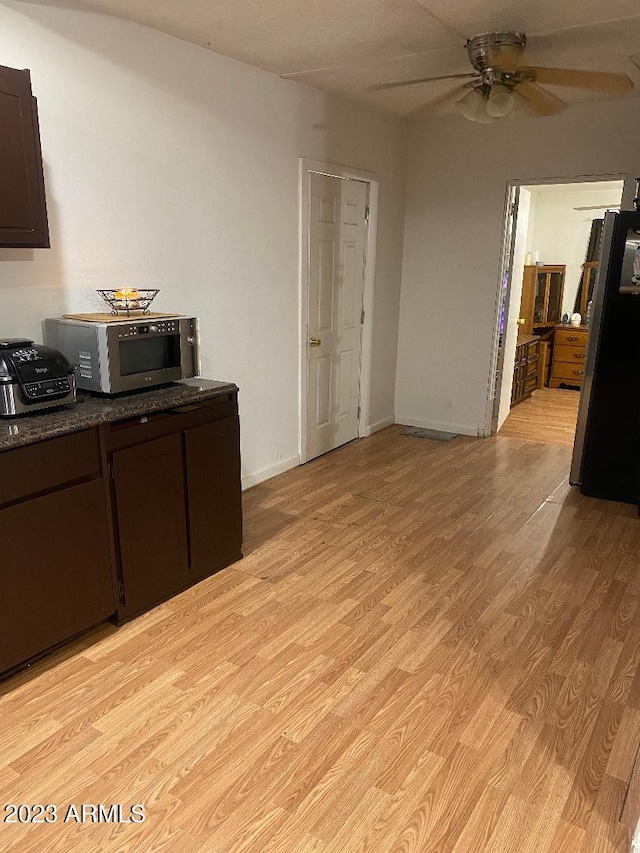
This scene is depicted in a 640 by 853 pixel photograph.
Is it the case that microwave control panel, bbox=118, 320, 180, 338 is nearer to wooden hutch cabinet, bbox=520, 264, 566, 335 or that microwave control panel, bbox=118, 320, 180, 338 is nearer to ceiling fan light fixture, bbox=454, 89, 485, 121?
A: ceiling fan light fixture, bbox=454, 89, 485, 121

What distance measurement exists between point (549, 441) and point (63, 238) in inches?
167

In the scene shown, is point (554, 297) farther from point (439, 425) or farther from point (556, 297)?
point (439, 425)

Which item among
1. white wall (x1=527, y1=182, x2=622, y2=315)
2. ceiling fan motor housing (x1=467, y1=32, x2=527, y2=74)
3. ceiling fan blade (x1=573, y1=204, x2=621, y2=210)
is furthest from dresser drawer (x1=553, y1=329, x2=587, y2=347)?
ceiling fan motor housing (x1=467, y1=32, x2=527, y2=74)

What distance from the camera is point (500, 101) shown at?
9.61 ft

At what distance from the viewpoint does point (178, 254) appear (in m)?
3.35

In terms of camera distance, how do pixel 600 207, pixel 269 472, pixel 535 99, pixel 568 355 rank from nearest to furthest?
1. pixel 535 99
2. pixel 269 472
3. pixel 600 207
4. pixel 568 355

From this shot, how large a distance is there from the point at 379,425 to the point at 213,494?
2.95 metres

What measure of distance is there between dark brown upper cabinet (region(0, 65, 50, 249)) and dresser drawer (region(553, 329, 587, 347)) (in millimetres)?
6597

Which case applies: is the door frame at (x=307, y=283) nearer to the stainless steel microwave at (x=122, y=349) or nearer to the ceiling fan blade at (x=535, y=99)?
the ceiling fan blade at (x=535, y=99)

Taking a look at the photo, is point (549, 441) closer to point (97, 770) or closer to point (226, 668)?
point (226, 668)

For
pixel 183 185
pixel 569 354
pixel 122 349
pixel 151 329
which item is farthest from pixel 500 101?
pixel 569 354

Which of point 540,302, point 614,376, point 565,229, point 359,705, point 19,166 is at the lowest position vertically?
point 359,705

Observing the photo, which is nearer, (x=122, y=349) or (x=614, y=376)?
(x=122, y=349)

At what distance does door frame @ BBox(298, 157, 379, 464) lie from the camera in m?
4.19
